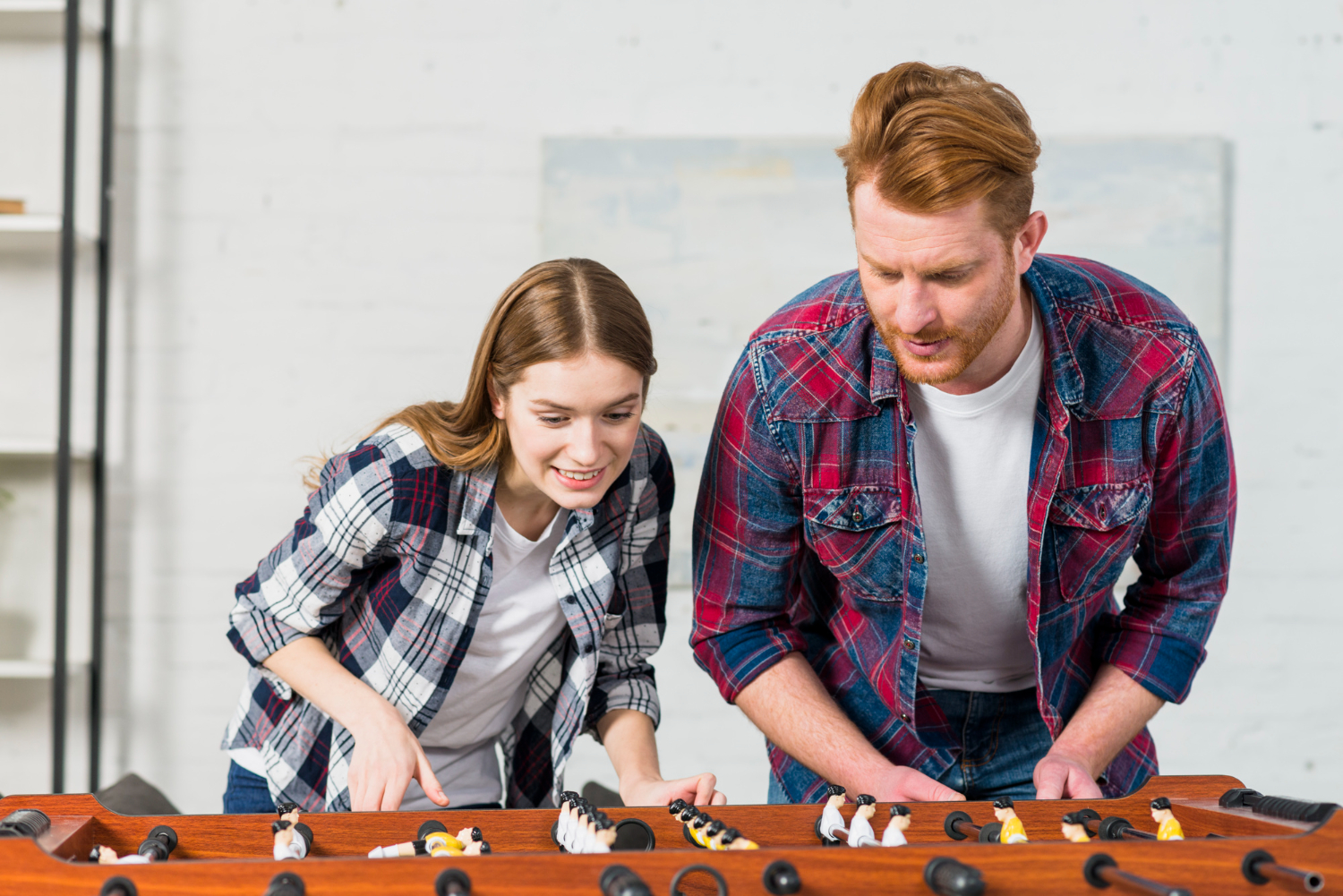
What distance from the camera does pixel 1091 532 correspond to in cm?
156

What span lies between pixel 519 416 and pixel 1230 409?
2.02m

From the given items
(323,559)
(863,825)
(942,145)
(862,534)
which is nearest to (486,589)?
(323,559)

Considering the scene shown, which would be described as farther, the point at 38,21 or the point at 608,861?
the point at 38,21

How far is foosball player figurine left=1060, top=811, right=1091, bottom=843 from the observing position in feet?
3.70

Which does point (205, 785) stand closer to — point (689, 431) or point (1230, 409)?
point (689, 431)

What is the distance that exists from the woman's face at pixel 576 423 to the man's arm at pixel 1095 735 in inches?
28.1

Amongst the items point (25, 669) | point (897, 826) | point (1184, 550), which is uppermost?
point (1184, 550)

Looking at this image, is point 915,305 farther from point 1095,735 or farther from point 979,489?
point 1095,735

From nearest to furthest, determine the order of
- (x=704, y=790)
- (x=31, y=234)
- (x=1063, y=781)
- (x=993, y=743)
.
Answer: (x=704, y=790) → (x=1063, y=781) → (x=993, y=743) → (x=31, y=234)

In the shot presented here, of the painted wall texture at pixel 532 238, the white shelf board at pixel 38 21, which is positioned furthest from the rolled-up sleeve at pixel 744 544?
the white shelf board at pixel 38 21

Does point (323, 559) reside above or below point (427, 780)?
above

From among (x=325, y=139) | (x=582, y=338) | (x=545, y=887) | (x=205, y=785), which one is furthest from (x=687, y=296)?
(x=545, y=887)

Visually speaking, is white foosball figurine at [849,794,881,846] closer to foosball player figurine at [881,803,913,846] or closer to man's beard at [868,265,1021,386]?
foosball player figurine at [881,803,913,846]

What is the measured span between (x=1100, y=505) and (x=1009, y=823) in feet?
1.84
